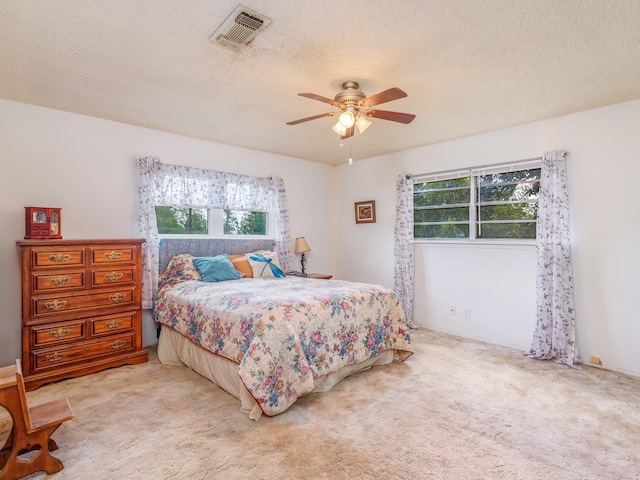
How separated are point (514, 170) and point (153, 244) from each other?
409 cm

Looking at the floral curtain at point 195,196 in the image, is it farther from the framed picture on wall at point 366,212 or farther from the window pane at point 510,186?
the window pane at point 510,186

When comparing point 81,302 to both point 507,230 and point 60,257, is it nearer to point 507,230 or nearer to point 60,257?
point 60,257

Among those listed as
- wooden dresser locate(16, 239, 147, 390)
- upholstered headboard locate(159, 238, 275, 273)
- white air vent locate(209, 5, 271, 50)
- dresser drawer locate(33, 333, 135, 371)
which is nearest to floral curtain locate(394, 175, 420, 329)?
upholstered headboard locate(159, 238, 275, 273)

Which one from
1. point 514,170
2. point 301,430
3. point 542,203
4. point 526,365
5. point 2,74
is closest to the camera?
point 301,430

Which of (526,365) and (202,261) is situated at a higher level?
(202,261)

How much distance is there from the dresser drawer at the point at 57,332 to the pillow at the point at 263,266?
1771 millimetres

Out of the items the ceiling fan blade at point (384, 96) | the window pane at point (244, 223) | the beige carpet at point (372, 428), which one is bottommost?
the beige carpet at point (372, 428)

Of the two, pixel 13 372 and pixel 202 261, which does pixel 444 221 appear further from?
pixel 13 372

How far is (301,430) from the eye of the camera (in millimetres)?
2096

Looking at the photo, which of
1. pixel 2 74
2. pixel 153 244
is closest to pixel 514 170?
pixel 153 244

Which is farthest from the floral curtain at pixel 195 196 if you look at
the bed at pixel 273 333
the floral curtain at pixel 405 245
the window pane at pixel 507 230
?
the window pane at pixel 507 230

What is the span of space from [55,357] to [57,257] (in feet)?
2.75

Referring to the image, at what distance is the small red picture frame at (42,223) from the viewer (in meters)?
2.86

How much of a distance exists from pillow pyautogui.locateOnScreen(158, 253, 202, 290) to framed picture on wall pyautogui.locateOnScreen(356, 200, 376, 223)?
8.63ft
